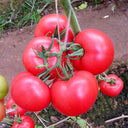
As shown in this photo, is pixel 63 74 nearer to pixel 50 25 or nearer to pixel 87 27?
pixel 50 25

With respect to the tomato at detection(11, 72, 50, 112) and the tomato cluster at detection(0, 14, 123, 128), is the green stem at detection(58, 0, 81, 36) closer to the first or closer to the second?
the tomato cluster at detection(0, 14, 123, 128)

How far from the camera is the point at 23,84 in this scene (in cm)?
52

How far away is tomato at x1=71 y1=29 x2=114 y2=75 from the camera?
1.84 feet

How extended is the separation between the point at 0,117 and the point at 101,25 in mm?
1139

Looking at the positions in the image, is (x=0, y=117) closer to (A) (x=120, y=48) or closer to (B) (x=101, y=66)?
(B) (x=101, y=66)

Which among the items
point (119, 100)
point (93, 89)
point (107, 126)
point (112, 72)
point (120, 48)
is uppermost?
point (93, 89)

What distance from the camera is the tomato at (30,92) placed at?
520mm

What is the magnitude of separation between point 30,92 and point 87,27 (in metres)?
1.13

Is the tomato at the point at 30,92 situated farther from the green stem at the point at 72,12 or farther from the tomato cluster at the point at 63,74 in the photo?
the green stem at the point at 72,12

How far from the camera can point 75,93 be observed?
0.52 meters

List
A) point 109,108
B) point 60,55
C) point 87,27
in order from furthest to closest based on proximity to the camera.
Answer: point 87,27
point 109,108
point 60,55

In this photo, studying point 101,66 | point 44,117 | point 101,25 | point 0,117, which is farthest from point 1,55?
point 101,66

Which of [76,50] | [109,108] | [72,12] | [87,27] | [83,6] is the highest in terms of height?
[72,12]

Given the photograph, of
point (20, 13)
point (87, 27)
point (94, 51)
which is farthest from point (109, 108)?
point (20, 13)
